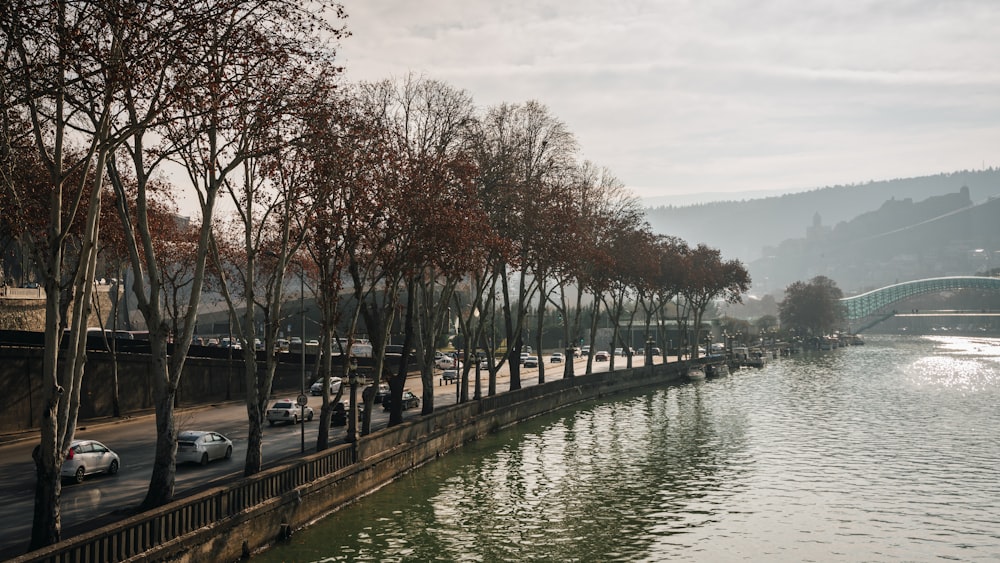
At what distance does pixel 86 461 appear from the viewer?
120ft

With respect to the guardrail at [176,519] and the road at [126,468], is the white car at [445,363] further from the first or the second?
the guardrail at [176,519]

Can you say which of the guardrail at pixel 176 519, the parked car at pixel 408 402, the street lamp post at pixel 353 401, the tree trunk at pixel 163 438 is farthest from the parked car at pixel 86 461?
the parked car at pixel 408 402

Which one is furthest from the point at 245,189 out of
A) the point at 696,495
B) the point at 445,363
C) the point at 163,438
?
the point at 445,363

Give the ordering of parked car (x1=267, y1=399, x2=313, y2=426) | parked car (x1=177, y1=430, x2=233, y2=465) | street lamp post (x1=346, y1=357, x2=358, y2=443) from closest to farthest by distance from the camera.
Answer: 1. street lamp post (x1=346, y1=357, x2=358, y2=443)
2. parked car (x1=177, y1=430, x2=233, y2=465)
3. parked car (x1=267, y1=399, x2=313, y2=426)

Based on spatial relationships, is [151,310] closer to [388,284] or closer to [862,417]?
[388,284]

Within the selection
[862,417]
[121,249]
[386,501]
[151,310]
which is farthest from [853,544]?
[862,417]

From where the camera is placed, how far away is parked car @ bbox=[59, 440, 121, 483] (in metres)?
35.7

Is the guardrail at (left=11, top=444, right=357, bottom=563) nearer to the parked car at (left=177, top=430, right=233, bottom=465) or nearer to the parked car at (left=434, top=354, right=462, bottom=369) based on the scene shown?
the parked car at (left=177, top=430, right=233, bottom=465)

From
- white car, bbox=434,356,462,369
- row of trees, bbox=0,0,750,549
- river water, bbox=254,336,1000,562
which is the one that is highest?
row of trees, bbox=0,0,750,549

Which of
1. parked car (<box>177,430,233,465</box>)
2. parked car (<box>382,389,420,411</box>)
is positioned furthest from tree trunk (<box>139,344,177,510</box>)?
parked car (<box>382,389,420,411</box>)

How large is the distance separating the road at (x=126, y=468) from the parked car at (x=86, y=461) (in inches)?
14.6

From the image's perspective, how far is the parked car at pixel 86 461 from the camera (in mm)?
35719

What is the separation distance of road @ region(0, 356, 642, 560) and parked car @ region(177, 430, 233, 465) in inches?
14.4

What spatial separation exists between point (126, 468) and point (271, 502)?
41.1ft
